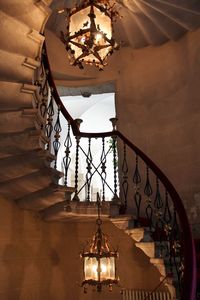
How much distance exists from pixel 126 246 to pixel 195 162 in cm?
169

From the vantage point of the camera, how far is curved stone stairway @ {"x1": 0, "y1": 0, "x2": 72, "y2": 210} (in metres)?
2.18

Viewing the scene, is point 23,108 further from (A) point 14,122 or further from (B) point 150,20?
(B) point 150,20

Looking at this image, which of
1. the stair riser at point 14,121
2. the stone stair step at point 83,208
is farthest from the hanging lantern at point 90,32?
the stone stair step at point 83,208

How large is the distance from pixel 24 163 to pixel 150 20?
3212 millimetres

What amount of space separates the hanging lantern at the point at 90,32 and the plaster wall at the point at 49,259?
2609 mm

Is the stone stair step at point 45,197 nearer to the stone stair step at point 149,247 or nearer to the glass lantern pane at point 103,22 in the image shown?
the stone stair step at point 149,247

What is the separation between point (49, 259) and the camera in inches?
187

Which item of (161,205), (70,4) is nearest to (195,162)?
(161,205)

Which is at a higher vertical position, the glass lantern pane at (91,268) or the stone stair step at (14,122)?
the stone stair step at (14,122)

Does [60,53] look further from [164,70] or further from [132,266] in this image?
[132,266]

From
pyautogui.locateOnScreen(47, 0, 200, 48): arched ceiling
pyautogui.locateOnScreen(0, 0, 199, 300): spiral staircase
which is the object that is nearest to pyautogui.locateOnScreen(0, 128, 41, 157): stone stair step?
pyautogui.locateOnScreen(0, 0, 199, 300): spiral staircase

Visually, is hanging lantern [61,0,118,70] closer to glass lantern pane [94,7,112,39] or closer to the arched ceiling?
glass lantern pane [94,7,112,39]

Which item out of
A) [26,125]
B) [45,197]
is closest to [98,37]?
[26,125]

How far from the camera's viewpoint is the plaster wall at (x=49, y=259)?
14.2 ft
